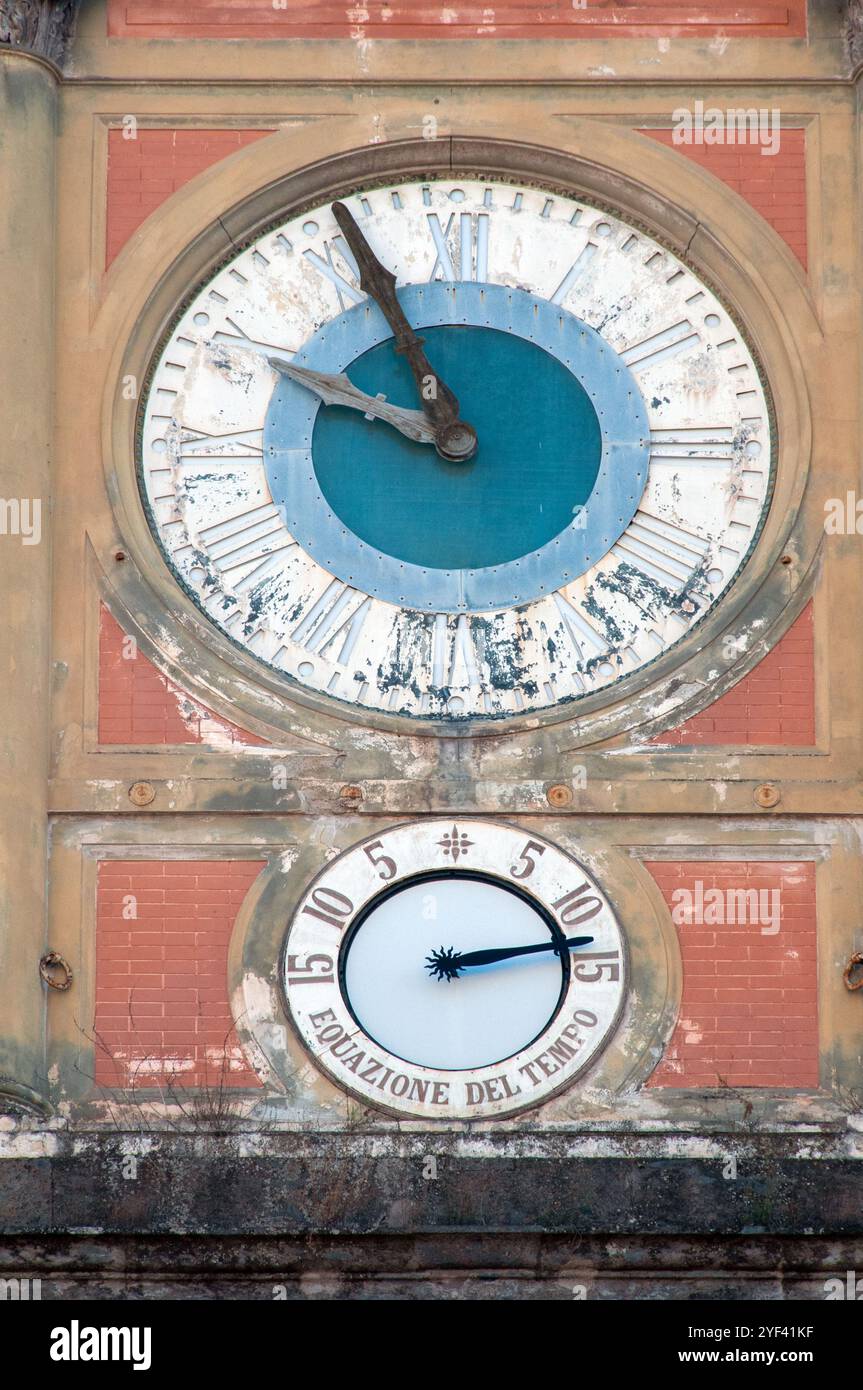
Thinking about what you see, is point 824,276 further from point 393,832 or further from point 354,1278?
point 354,1278

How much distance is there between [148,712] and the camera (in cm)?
1866

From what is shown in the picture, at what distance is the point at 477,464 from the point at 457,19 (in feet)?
8.44

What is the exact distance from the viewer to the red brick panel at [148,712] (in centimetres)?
1862

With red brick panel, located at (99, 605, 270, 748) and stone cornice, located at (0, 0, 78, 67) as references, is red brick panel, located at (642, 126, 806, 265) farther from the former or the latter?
red brick panel, located at (99, 605, 270, 748)

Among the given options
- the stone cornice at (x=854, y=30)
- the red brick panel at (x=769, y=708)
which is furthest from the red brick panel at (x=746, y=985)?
the stone cornice at (x=854, y=30)

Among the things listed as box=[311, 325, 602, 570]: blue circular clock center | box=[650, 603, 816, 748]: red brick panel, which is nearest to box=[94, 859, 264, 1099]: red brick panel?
box=[311, 325, 602, 570]: blue circular clock center

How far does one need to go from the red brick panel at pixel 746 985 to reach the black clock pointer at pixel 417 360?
256cm

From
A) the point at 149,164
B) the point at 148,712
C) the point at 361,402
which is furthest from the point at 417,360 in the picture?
the point at 148,712

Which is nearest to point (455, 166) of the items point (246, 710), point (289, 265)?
point (289, 265)

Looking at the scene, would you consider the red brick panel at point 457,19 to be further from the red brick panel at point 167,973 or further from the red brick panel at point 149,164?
the red brick panel at point 167,973

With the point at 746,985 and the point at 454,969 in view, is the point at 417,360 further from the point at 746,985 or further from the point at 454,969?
the point at 746,985

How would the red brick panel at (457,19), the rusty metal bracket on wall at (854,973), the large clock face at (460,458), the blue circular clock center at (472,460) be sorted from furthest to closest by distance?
the red brick panel at (457,19)
the blue circular clock center at (472,460)
the large clock face at (460,458)
the rusty metal bracket on wall at (854,973)

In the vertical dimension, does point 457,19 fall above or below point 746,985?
above

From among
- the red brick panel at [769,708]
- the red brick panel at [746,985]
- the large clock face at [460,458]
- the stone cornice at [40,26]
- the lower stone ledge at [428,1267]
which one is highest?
the stone cornice at [40,26]
